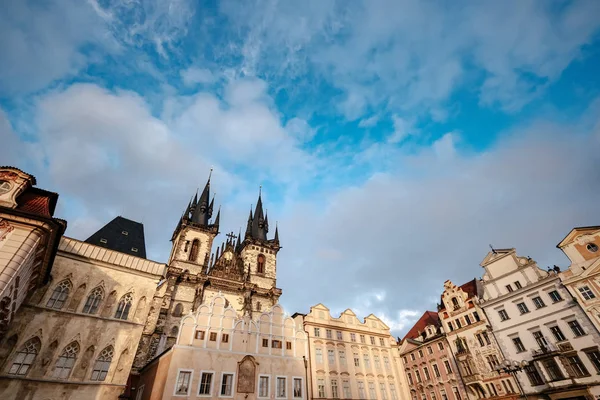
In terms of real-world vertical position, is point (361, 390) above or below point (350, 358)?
below

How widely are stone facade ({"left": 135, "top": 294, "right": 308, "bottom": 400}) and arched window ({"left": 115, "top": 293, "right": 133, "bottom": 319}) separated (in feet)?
14.4

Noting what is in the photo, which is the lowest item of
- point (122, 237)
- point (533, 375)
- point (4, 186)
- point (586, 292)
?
point (533, 375)

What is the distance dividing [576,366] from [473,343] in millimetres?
8433

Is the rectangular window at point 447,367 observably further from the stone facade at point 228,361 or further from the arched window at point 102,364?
the arched window at point 102,364

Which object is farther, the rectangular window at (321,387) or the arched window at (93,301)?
the rectangular window at (321,387)

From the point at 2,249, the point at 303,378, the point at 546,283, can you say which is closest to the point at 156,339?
the point at 303,378

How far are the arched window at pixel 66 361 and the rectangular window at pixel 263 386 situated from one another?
1276cm

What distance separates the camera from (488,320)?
3128 cm

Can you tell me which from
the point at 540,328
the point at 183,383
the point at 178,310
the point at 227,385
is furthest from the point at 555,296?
the point at 178,310

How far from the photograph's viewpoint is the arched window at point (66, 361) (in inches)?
773

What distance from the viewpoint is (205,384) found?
19.9m

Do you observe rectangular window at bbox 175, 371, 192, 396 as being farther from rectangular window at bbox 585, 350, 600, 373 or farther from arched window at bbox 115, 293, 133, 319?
rectangular window at bbox 585, 350, 600, 373

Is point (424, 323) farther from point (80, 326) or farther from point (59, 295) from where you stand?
point (59, 295)

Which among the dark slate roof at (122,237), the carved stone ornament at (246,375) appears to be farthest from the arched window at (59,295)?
the carved stone ornament at (246,375)
